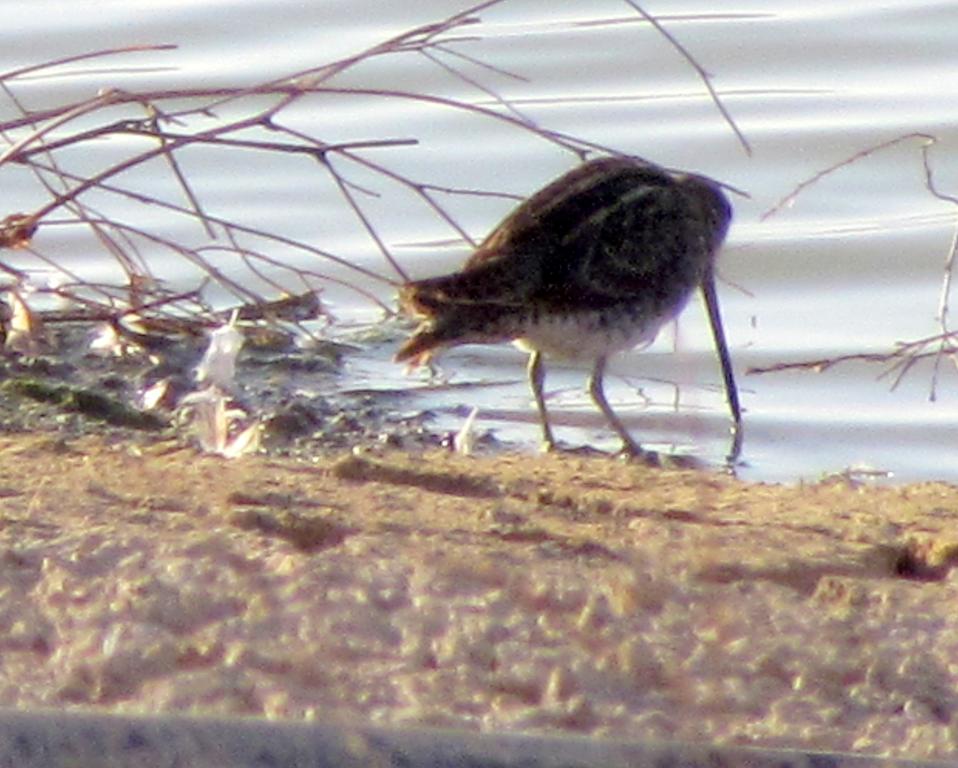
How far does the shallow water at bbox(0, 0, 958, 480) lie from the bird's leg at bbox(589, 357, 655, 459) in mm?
164

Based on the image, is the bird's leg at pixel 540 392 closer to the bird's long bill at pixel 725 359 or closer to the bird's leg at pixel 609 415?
the bird's leg at pixel 609 415

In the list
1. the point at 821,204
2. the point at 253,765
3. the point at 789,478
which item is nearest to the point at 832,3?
the point at 821,204

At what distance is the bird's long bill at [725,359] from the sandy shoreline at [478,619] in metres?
2.89

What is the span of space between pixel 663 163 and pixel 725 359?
211 centimetres

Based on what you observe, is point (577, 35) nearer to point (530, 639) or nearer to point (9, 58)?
point (9, 58)

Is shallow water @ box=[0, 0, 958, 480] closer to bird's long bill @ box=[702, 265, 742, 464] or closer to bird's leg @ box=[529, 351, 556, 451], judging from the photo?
bird's long bill @ box=[702, 265, 742, 464]

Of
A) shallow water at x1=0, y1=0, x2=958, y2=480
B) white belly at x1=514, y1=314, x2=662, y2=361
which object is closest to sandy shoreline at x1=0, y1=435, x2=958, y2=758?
white belly at x1=514, y1=314, x2=662, y2=361

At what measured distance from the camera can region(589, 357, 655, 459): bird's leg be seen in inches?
241

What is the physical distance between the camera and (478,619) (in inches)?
121

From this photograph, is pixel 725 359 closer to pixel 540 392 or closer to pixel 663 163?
pixel 540 392

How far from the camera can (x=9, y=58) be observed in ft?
32.0

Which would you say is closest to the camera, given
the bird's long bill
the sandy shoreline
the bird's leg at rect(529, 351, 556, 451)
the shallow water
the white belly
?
the sandy shoreline

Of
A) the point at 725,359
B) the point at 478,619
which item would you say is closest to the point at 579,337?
the point at 725,359

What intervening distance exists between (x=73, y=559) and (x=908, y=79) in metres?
6.84
